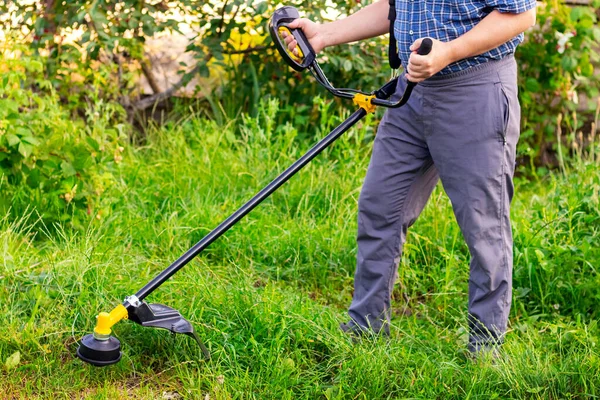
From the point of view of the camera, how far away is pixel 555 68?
516cm

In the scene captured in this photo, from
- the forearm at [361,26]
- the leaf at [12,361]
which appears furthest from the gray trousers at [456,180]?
the leaf at [12,361]

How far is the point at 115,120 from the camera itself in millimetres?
4902

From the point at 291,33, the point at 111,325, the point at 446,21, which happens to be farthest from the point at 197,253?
the point at 446,21

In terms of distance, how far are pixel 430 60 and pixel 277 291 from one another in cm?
123

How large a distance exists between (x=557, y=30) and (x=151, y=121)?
8.06 feet

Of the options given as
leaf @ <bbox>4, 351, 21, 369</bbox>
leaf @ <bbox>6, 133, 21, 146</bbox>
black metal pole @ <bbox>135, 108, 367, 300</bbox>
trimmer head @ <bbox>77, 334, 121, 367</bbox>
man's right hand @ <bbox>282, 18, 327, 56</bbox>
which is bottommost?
leaf @ <bbox>4, 351, 21, 369</bbox>

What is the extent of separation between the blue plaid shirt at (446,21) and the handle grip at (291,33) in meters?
0.33

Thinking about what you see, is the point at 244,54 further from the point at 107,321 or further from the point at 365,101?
the point at 107,321

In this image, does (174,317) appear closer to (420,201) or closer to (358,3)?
(420,201)

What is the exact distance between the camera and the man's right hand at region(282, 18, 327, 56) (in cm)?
291

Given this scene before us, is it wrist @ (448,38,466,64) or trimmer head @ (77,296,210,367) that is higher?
wrist @ (448,38,466,64)

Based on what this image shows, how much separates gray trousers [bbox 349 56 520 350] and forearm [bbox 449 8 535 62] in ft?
0.45

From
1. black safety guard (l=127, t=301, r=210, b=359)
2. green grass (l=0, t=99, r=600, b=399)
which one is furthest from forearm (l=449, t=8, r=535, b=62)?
black safety guard (l=127, t=301, r=210, b=359)

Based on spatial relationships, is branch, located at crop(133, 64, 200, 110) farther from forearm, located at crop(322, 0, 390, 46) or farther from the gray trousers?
the gray trousers
